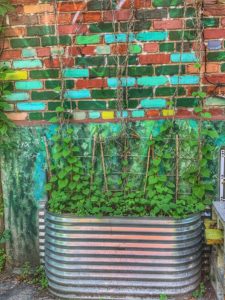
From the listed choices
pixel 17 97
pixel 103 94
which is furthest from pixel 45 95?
pixel 103 94

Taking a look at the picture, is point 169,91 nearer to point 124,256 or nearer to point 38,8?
point 38,8

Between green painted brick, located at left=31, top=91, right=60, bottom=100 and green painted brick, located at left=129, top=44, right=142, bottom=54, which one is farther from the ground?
green painted brick, located at left=129, top=44, right=142, bottom=54

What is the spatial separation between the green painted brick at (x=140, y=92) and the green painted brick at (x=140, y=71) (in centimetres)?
11

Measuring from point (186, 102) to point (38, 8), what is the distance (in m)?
1.26

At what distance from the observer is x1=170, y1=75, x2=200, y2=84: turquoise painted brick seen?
2.96 meters

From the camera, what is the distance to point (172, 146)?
3072 mm

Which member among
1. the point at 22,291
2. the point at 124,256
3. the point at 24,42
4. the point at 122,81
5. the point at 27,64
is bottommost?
the point at 22,291

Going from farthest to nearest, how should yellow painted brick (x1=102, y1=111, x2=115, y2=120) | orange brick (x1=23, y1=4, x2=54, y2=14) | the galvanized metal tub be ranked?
yellow painted brick (x1=102, y1=111, x2=115, y2=120), orange brick (x1=23, y1=4, x2=54, y2=14), the galvanized metal tub

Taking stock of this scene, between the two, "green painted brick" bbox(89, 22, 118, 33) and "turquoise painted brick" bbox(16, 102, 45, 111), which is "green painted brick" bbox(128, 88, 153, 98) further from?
Answer: "turquoise painted brick" bbox(16, 102, 45, 111)

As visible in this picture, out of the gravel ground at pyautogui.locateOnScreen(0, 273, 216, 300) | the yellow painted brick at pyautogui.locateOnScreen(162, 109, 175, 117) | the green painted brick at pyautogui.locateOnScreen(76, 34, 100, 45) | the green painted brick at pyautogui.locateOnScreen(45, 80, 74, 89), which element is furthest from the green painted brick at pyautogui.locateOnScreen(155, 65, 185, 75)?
the gravel ground at pyautogui.locateOnScreen(0, 273, 216, 300)

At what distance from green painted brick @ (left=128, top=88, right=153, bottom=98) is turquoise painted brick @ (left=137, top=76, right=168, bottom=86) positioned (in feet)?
0.14

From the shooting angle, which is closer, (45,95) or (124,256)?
(124,256)

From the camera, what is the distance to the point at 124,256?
2.88m

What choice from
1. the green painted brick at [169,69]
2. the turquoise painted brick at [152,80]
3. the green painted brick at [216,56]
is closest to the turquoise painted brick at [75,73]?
the turquoise painted brick at [152,80]
